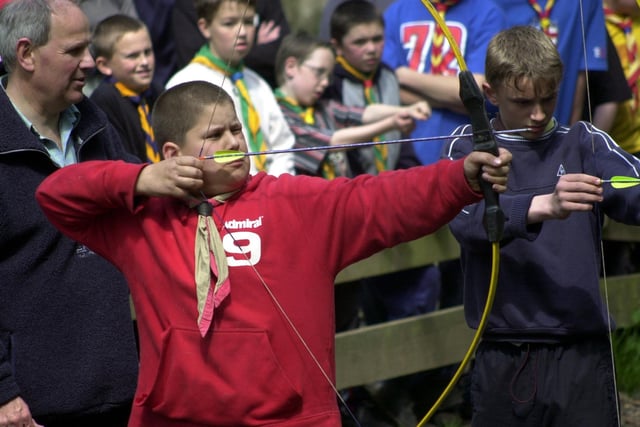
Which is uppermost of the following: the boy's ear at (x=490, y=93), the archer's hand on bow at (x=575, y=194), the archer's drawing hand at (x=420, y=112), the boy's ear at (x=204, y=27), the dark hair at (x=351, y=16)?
the dark hair at (x=351, y=16)

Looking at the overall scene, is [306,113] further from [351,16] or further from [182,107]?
[182,107]

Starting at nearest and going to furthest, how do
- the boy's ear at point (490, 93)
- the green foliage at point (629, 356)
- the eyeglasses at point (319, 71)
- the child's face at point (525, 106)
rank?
1. the child's face at point (525, 106)
2. the boy's ear at point (490, 93)
3. the eyeglasses at point (319, 71)
4. the green foliage at point (629, 356)

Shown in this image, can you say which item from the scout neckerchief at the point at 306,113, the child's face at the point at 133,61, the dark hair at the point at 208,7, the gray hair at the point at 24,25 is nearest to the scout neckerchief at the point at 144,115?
the child's face at the point at 133,61

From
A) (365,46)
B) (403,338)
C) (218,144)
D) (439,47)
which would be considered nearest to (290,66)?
(365,46)

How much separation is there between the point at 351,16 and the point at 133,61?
1.14m

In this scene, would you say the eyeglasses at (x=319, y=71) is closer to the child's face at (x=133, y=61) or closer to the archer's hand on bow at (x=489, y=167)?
the child's face at (x=133, y=61)

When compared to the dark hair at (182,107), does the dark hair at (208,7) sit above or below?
above

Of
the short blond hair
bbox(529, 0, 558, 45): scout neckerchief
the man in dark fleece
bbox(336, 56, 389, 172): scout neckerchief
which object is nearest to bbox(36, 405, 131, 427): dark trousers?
the man in dark fleece

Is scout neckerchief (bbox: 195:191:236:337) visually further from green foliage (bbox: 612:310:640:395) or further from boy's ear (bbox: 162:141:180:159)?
green foliage (bbox: 612:310:640:395)

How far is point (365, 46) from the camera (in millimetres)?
5246

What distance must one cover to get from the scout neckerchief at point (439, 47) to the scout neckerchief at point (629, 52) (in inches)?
34.3

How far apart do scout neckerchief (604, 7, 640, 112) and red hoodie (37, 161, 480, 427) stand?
315 cm

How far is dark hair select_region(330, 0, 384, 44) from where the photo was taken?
5.29m

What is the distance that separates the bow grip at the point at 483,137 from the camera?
8.43ft
